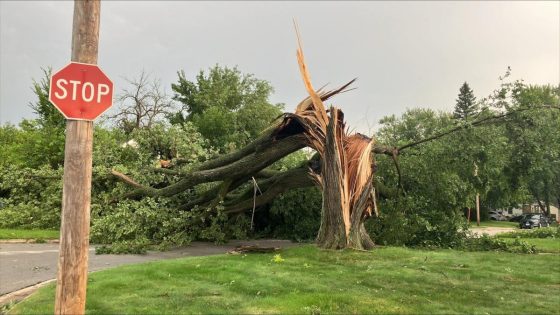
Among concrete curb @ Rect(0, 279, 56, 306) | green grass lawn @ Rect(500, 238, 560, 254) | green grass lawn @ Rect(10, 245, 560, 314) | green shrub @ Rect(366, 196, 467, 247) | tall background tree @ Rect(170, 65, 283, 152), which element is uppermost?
tall background tree @ Rect(170, 65, 283, 152)

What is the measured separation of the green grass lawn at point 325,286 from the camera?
510 cm

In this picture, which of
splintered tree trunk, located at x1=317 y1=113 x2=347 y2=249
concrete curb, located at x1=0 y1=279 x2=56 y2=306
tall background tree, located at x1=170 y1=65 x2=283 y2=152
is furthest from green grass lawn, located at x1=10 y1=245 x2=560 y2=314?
tall background tree, located at x1=170 y1=65 x2=283 y2=152

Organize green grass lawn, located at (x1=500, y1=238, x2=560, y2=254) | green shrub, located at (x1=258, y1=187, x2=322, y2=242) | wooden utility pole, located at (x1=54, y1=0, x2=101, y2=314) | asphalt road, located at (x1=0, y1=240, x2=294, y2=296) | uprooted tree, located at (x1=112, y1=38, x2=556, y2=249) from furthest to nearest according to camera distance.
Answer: green shrub, located at (x1=258, y1=187, x2=322, y2=242), green grass lawn, located at (x1=500, y1=238, x2=560, y2=254), uprooted tree, located at (x1=112, y1=38, x2=556, y2=249), asphalt road, located at (x1=0, y1=240, x2=294, y2=296), wooden utility pole, located at (x1=54, y1=0, x2=101, y2=314)

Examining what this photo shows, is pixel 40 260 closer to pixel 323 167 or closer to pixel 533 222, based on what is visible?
pixel 323 167

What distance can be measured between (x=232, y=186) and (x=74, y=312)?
9415 millimetres

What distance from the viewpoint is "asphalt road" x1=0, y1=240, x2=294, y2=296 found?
732 centimetres

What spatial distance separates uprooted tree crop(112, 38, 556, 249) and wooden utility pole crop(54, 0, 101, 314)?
20.2 ft

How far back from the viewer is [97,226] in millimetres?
12281

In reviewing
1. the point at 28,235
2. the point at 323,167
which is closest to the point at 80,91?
the point at 323,167

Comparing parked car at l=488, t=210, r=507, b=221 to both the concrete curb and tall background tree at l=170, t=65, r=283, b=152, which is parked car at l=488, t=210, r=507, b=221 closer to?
tall background tree at l=170, t=65, r=283, b=152

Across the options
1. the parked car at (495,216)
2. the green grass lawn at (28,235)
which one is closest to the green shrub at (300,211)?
the green grass lawn at (28,235)

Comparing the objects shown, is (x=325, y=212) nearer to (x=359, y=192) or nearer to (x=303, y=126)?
(x=359, y=192)

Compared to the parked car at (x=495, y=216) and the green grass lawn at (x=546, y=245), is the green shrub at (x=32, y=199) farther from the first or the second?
the parked car at (x=495, y=216)

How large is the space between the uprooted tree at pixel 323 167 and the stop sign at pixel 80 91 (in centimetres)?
615
